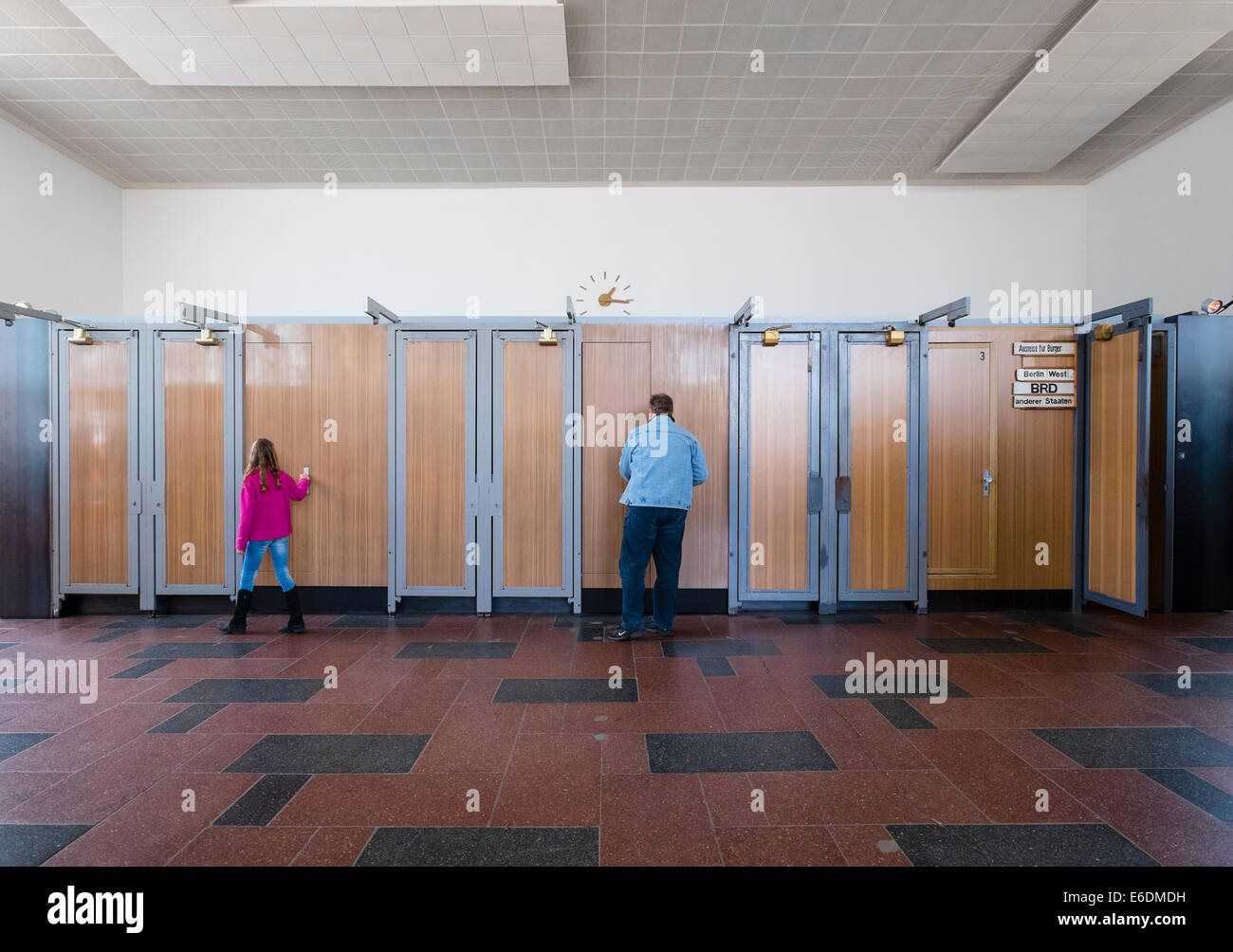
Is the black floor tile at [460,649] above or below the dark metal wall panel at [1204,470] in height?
below

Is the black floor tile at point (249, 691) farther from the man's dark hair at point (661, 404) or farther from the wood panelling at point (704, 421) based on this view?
the wood panelling at point (704, 421)

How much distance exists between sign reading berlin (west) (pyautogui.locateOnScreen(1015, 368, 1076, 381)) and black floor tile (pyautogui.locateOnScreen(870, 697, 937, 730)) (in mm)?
4575

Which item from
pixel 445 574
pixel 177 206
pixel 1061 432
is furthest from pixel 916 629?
pixel 177 206

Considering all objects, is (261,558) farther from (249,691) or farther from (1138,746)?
(1138,746)

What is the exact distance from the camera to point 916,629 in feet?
19.4

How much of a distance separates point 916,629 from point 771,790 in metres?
3.71

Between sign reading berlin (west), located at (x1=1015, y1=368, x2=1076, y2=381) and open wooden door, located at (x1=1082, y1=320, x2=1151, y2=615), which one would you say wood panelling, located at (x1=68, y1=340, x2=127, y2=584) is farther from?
open wooden door, located at (x1=1082, y1=320, x2=1151, y2=615)

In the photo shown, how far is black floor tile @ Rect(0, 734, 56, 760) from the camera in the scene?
11.0ft

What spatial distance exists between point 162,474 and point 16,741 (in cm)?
368

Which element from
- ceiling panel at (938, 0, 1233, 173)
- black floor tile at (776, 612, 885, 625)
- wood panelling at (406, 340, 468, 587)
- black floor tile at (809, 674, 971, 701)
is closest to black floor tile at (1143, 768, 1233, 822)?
black floor tile at (809, 674, 971, 701)

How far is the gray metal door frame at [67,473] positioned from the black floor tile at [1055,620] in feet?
31.0

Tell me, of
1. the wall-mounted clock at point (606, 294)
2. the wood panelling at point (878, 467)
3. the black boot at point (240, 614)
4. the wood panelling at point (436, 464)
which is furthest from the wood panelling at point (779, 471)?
the black boot at point (240, 614)

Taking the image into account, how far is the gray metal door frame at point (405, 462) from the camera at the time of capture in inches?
255

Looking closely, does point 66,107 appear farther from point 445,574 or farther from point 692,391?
point 692,391
